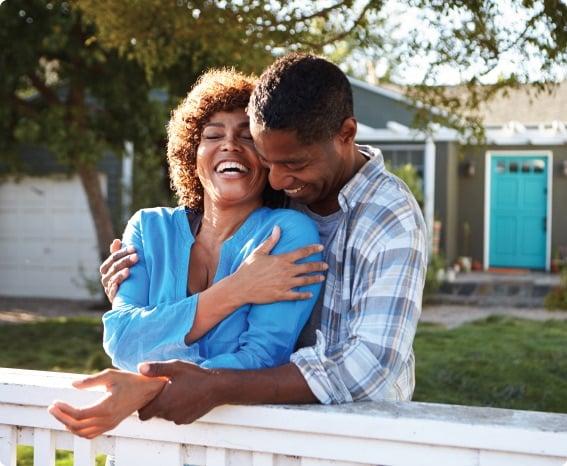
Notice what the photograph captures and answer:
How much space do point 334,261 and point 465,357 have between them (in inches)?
226

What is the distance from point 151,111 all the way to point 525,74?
6.85m

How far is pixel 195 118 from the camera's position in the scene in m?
2.39

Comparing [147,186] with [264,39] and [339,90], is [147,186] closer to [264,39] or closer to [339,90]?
[264,39]

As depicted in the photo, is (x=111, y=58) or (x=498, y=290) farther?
(x=498, y=290)

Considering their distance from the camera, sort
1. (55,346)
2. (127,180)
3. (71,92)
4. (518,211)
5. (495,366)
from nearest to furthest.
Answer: (495,366) → (55,346) → (71,92) → (127,180) → (518,211)

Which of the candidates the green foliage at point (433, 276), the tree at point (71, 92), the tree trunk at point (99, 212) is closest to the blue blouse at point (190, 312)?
the tree at point (71, 92)

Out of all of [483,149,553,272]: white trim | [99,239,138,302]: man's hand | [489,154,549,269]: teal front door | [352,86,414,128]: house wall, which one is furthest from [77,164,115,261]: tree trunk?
[99,239,138,302]: man's hand

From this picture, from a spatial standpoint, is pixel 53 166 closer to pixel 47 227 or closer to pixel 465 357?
pixel 47 227

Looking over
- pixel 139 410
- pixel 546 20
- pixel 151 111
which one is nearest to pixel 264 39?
pixel 546 20

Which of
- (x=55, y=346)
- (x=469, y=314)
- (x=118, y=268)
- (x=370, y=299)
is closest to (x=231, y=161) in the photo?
(x=118, y=268)

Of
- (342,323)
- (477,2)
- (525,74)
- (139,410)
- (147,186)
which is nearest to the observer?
(139,410)

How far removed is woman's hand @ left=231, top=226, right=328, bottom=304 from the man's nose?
17cm

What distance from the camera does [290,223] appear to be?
2.19m

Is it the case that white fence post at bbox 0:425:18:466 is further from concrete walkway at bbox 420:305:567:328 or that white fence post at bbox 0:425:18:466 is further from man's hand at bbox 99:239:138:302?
concrete walkway at bbox 420:305:567:328
